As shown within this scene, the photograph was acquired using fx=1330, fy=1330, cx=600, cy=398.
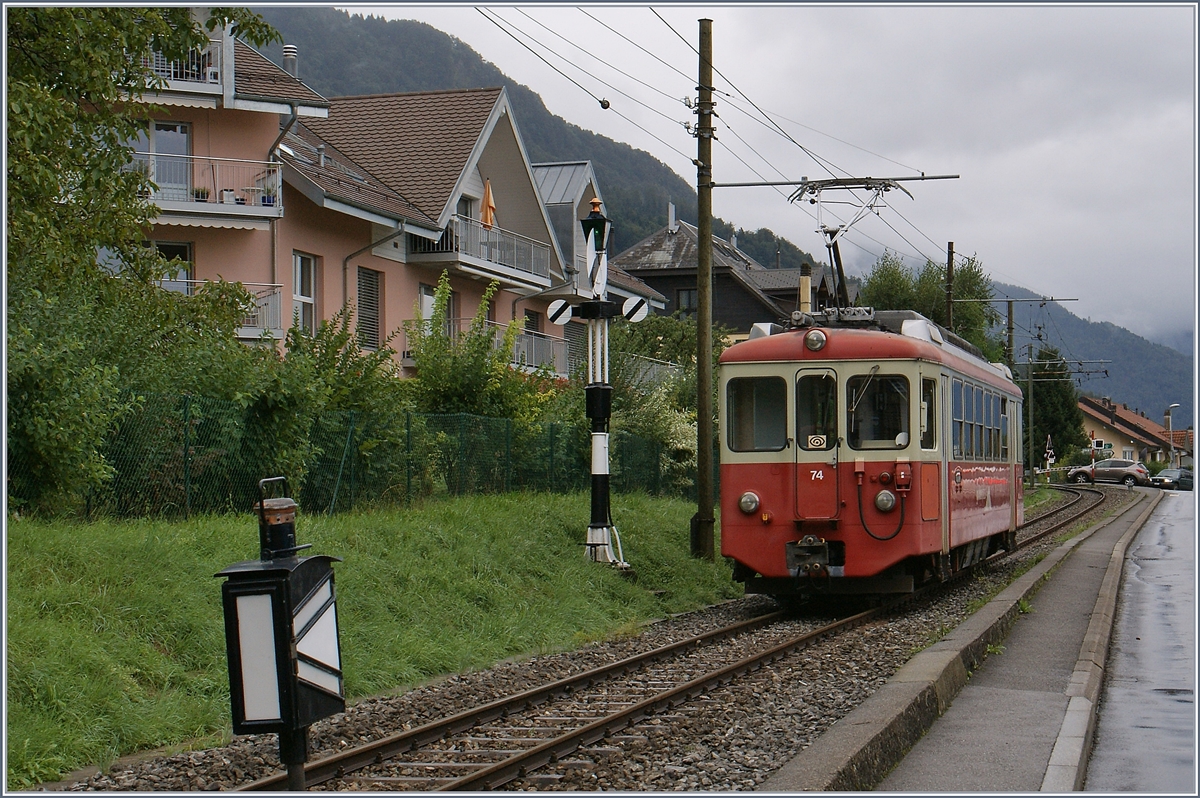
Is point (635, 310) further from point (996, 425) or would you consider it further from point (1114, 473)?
point (1114, 473)

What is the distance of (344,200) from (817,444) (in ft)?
47.3

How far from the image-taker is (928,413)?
14.4 m

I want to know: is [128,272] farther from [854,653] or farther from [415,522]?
[854,653]

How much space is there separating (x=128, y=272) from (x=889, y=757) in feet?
41.5

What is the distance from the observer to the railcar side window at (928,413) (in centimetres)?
1430

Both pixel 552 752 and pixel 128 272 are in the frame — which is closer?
pixel 552 752

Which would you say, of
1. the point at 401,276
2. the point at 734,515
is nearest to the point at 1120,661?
the point at 734,515

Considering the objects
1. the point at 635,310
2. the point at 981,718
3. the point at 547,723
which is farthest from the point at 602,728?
the point at 635,310

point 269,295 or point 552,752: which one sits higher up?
point 269,295

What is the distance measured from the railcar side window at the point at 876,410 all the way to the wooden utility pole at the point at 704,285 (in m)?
4.59

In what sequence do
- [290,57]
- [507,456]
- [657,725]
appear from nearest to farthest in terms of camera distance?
[657,725] → [507,456] → [290,57]

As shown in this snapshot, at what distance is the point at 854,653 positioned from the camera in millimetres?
11805

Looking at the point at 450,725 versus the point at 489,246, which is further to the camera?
the point at 489,246

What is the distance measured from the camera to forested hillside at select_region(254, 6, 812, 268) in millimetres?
128750
